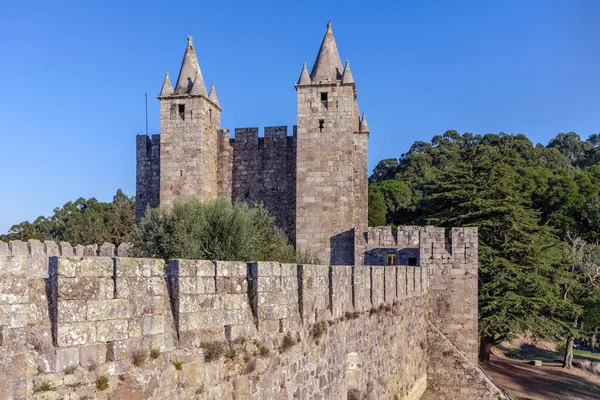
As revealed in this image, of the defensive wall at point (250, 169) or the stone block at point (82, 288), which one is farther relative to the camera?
the defensive wall at point (250, 169)

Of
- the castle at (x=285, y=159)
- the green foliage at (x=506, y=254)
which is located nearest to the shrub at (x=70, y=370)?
the castle at (x=285, y=159)

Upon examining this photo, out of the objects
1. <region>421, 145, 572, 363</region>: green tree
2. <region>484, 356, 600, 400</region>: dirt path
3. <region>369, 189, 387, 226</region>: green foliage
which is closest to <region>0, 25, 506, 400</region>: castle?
<region>421, 145, 572, 363</region>: green tree

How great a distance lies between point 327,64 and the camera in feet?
73.2

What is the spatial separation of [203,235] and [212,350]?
12.1 meters

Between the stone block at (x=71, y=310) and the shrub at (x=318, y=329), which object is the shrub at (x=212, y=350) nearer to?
the stone block at (x=71, y=310)

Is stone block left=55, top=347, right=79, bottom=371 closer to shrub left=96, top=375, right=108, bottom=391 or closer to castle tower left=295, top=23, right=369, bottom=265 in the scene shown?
shrub left=96, top=375, right=108, bottom=391

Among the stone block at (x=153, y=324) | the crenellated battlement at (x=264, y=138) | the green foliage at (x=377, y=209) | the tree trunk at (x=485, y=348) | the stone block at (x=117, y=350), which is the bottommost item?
the tree trunk at (x=485, y=348)

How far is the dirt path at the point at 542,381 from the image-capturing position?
66.6 feet

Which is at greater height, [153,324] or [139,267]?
[139,267]

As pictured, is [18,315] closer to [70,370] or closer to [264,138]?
[70,370]

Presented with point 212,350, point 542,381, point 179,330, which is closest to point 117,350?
point 179,330

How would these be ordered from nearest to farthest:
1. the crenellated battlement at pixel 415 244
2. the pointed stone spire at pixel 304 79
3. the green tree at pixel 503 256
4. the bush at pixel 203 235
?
the crenellated battlement at pixel 415 244
the bush at pixel 203 235
the green tree at pixel 503 256
the pointed stone spire at pixel 304 79

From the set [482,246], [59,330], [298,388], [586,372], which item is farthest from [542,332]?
[59,330]

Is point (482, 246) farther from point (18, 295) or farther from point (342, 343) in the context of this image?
point (18, 295)
